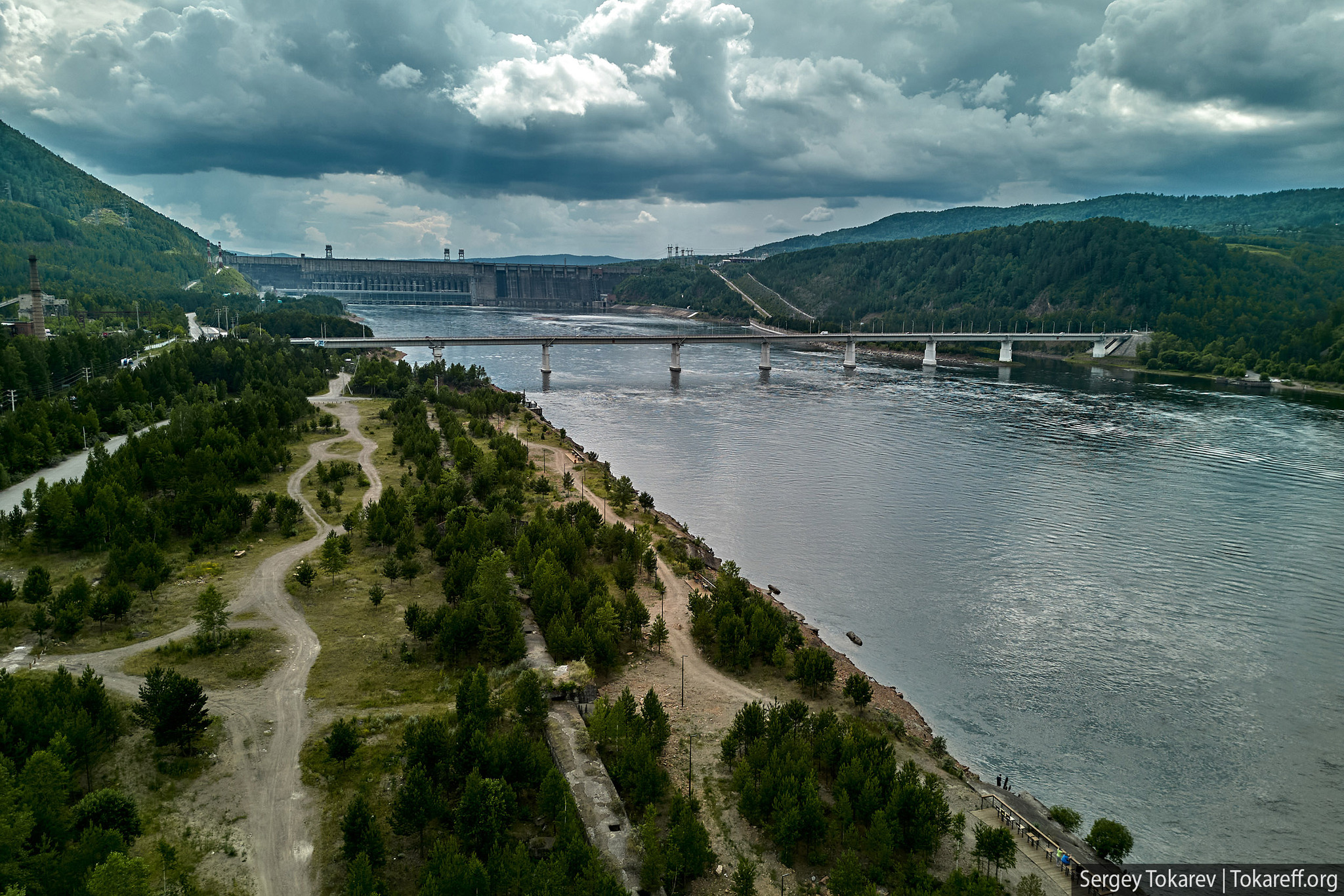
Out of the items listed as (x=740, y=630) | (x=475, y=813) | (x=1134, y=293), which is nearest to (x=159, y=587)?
(x=475, y=813)

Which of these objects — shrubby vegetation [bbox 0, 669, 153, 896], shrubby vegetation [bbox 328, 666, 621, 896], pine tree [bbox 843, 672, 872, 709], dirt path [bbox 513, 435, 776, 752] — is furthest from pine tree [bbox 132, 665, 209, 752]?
pine tree [bbox 843, 672, 872, 709]

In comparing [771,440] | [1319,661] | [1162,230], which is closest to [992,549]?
[1319,661]

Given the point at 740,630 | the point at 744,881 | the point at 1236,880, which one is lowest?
the point at 1236,880

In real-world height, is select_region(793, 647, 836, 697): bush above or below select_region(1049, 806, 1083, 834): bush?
above

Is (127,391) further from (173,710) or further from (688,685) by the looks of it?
(688,685)

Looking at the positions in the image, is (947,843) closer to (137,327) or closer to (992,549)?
(992,549)

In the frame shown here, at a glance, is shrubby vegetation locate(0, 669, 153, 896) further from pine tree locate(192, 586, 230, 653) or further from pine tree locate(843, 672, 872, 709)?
pine tree locate(843, 672, 872, 709)
